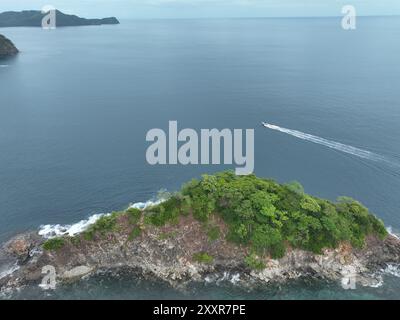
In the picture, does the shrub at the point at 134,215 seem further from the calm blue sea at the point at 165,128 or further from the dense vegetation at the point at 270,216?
the calm blue sea at the point at 165,128

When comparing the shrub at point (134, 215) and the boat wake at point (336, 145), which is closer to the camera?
the shrub at point (134, 215)

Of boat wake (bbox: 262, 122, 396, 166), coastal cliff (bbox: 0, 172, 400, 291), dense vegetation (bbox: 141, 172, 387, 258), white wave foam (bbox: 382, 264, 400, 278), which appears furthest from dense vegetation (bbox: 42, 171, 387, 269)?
boat wake (bbox: 262, 122, 396, 166)

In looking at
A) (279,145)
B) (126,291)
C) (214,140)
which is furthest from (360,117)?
(126,291)

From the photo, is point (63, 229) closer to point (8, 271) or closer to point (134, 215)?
point (8, 271)

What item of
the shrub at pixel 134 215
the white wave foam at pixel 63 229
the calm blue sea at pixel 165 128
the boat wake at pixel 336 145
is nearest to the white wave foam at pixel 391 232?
the calm blue sea at pixel 165 128

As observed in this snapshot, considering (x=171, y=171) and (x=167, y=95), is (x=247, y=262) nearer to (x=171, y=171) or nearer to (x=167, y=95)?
(x=171, y=171)

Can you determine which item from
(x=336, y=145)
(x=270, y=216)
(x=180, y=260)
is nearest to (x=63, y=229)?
(x=180, y=260)
